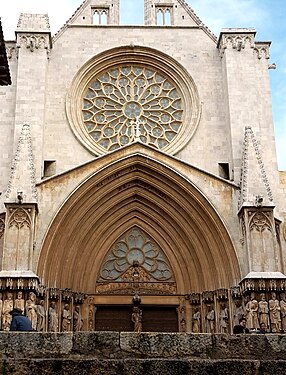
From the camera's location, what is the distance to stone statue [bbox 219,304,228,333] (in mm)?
14734

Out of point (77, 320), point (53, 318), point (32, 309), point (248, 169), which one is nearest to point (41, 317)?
point (53, 318)

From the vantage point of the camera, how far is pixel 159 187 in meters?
16.3

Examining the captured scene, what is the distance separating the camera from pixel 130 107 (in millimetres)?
18469

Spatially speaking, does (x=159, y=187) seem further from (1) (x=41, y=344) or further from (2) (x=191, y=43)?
(1) (x=41, y=344)

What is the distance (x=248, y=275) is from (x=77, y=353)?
879 cm

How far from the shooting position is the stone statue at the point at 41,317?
46.4 feet

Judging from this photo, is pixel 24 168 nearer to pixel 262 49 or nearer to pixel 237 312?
pixel 237 312

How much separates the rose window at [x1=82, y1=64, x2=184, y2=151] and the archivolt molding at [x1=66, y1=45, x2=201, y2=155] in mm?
35

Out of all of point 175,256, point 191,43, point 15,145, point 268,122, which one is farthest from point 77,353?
point 191,43

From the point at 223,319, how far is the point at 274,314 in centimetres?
140

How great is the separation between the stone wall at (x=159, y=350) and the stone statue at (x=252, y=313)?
7.83 m

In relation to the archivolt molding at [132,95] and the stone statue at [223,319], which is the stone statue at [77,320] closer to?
the stone statue at [223,319]

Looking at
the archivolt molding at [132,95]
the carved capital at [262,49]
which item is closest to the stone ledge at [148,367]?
the archivolt molding at [132,95]

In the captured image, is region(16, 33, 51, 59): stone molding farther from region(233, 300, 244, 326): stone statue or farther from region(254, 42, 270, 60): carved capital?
region(233, 300, 244, 326): stone statue
